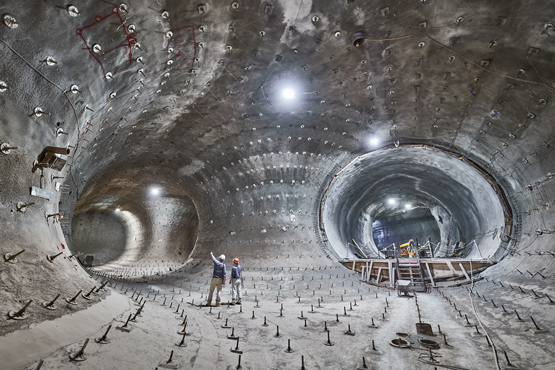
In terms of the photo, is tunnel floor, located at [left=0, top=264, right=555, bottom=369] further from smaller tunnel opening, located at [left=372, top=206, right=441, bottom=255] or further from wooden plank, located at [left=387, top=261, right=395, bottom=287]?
smaller tunnel opening, located at [left=372, top=206, right=441, bottom=255]

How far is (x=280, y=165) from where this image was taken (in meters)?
11.0

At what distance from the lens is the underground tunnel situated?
11.1 feet

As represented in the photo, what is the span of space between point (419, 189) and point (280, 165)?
32.4ft

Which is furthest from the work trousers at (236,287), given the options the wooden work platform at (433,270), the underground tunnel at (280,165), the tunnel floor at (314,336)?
the wooden work platform at (433,270)

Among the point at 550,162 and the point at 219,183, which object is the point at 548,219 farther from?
the point at 219,183

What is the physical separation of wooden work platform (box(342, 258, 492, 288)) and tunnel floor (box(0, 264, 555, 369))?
1623 mm

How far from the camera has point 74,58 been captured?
157 inches

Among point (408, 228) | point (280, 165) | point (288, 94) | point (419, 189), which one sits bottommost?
point (280, 165)

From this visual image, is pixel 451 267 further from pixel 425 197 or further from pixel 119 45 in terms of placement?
pixel 119 45

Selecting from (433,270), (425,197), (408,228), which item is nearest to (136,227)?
(433,270)

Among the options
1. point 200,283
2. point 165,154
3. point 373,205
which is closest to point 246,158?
point 165,154

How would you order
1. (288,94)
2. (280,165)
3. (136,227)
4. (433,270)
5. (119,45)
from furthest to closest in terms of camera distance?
1. (136,227)
2. (280,165)
3. (433,270)
4. (288,94)
5. (119,45)

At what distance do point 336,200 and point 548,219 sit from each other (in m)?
7.31

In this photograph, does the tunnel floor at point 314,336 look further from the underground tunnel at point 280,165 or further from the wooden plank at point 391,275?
the wooden plank at point 391,275
